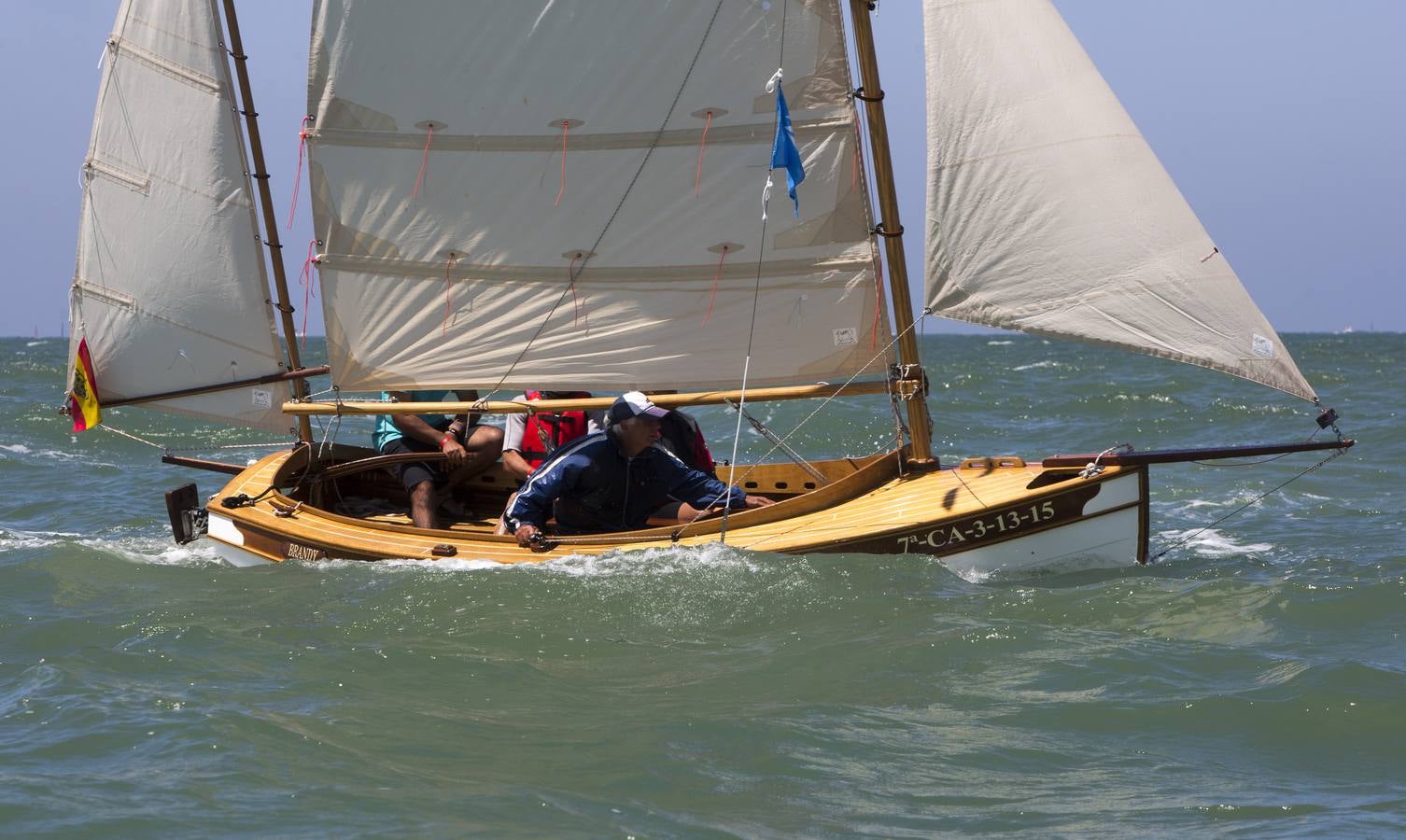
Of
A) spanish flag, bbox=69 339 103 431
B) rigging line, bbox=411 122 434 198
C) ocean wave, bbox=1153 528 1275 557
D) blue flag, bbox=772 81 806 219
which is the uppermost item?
rigging line, bbox=411 122 434 198

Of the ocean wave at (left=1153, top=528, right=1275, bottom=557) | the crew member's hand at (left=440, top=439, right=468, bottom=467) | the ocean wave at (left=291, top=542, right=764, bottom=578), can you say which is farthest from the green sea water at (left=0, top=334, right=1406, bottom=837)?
the crew member's hand at (left=440, top=439, right=468, bottom=467)

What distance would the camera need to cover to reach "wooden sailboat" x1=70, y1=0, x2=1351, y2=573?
26.6ft

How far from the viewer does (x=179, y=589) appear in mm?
9211

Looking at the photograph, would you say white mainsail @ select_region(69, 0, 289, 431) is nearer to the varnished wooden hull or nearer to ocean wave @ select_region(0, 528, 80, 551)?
ocean wave @ select_region(0, 528, 80, 551)

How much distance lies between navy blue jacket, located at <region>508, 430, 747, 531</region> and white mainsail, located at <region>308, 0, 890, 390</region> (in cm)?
81

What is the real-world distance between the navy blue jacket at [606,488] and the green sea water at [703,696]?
601mm

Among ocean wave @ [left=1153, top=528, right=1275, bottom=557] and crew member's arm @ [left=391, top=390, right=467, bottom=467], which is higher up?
crew member's arm @ [left=391, top=390, right=467, bottom=467]

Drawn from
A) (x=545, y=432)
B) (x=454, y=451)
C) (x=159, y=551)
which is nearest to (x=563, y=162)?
(x=545, y=432)

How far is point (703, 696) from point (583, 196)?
13.8 feet

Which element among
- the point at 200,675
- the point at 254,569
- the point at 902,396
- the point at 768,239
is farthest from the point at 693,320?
the point at 200,675

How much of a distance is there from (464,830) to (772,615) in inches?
123

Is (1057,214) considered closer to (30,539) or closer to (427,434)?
(427,434)

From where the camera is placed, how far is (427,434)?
1066 centimetres

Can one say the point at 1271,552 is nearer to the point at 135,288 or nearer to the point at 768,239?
the point at 768,239
